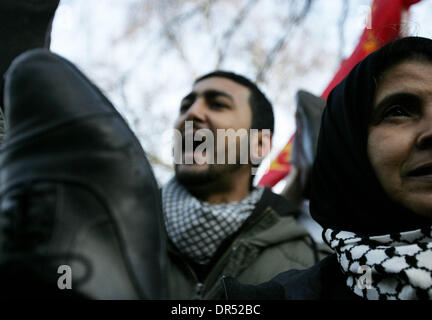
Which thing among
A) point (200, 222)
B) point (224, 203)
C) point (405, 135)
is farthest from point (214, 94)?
point (405, 135)

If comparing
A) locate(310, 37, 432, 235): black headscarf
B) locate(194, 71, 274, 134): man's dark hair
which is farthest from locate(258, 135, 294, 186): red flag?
locate(310, 37, 432, 235): black headscarf

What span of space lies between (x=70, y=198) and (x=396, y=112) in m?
1.04

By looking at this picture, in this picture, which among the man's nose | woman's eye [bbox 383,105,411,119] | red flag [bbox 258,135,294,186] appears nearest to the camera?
woman's eye [bbox 383,105,411,119]

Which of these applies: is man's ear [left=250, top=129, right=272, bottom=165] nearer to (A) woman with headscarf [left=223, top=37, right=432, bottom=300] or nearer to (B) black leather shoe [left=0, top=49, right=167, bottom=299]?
(A) woman with headscarf [left=223, top=37, right=432, bottom=300]

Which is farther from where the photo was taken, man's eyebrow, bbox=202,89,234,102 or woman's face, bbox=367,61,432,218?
man's eyebrow, bbox=202,89,234,102

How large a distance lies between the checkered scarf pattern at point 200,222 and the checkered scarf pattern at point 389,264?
895mm

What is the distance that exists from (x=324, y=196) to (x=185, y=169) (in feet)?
3.70

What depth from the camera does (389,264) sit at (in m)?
1.03

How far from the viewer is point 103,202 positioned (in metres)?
0.66

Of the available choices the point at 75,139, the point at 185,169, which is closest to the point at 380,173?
the point at 75,139

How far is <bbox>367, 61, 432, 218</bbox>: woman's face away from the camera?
43.0 inches

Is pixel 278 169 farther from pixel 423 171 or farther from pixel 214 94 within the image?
pixel 423 171
